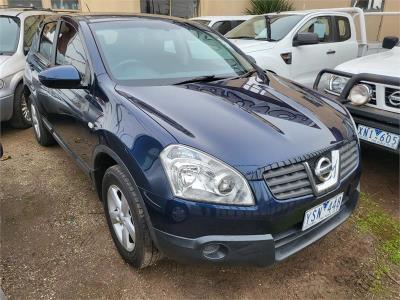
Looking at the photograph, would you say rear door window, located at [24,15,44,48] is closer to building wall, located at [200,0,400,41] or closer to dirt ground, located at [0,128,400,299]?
dirt ground, located at [0,128,400,299]

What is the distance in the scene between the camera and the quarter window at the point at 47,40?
3740 mm

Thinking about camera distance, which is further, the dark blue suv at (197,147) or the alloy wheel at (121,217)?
the alloy wheel at (121,217)

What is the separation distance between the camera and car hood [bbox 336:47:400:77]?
3420mm

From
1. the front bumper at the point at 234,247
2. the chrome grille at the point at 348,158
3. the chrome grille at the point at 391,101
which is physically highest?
the chrome grille at the point at 391,101

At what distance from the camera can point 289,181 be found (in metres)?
1.91

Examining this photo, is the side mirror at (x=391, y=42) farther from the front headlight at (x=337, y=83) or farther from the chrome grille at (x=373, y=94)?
the chrome grille at (x=373, y=94)

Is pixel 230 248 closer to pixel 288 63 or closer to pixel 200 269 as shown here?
pixel 200 269

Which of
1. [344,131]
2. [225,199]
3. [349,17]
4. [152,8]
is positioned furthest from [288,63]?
[152,8]

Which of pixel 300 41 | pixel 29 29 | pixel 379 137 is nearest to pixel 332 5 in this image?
pixel 300 41

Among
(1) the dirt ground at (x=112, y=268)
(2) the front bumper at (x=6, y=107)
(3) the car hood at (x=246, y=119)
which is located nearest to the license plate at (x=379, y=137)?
(1) the dirt ground at (x=112, y=268)

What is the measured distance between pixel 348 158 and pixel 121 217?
58.5 inches

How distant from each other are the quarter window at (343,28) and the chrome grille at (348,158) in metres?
4.43

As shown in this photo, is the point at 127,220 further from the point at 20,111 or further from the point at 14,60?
the point at 14,60

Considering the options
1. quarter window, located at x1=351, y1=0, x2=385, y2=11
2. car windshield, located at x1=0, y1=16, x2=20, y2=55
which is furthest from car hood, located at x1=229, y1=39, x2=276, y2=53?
quarter window, located at x1=351, y1=0, x2=385, y2=11
